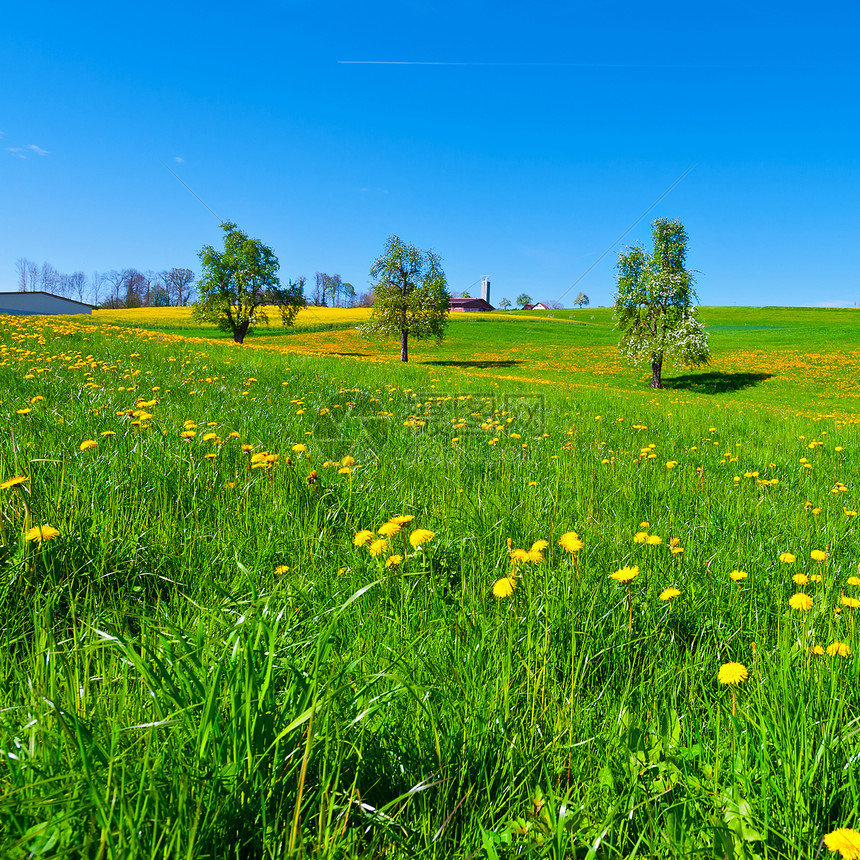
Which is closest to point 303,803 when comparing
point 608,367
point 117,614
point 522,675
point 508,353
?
point 522,675

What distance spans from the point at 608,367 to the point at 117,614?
39463mm

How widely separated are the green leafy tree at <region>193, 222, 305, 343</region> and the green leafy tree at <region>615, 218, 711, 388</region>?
1214 inches

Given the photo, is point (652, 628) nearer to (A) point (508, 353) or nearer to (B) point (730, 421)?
(B) point (730, 421)

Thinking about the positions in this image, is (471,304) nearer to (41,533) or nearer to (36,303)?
(36,303)

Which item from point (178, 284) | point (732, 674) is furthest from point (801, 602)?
point (178, 284)

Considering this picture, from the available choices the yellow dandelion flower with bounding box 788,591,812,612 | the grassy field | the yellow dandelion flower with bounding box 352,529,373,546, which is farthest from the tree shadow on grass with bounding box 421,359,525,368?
the yellow dandelion flower with bounding box 788,591,812,612

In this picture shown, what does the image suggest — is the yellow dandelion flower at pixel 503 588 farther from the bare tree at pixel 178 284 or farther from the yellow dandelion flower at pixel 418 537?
the bare tree at pixel 178 284

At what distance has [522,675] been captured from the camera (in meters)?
1.50

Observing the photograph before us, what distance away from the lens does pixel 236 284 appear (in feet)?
142

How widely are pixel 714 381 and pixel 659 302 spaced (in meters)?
7.06

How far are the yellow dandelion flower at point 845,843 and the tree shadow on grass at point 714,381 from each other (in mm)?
32373

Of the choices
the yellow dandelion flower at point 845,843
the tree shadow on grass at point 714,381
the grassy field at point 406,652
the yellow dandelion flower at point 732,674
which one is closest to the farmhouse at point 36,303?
the tree shadow on grass at point 714,381

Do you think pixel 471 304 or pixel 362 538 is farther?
pixel 471 304

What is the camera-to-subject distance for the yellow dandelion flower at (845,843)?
36.2 inches
